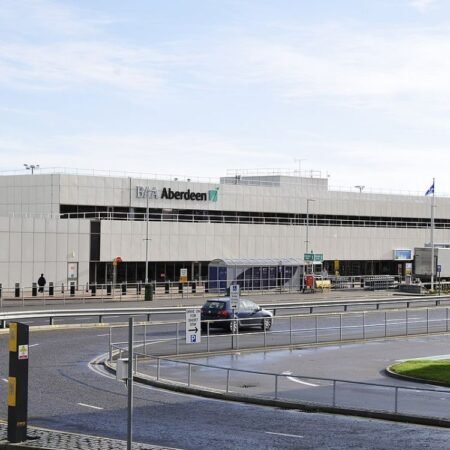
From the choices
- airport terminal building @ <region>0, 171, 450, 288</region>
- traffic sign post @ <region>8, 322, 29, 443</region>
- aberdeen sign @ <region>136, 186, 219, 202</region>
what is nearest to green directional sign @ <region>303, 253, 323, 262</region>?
airport terminal building @ <region>0, 171, 450, 288</region>

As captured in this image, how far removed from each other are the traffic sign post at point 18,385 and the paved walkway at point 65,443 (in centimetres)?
26

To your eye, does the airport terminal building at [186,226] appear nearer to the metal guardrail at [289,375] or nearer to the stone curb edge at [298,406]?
the metal guardrail at [289,375]

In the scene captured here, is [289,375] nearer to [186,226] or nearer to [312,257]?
[312,257]

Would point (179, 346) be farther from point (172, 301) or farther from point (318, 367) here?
point (172, 301)

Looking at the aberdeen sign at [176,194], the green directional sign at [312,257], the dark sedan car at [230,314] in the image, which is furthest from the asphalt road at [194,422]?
the aberdeen sign at [176,194]

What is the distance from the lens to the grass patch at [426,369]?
97.6ft

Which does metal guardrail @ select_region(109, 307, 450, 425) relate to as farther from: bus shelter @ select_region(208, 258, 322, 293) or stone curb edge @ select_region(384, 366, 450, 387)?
bus shelter @ select_region(208, 258, 322, 293)

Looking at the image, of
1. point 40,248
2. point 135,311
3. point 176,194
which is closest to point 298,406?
point 135,311

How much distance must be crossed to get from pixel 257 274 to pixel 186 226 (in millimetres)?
10125

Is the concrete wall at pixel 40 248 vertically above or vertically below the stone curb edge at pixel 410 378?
above

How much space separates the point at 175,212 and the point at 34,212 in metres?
12.9

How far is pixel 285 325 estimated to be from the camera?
47438 mm

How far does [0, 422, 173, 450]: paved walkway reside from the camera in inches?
666

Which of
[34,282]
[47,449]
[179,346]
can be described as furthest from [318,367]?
[34,282]
